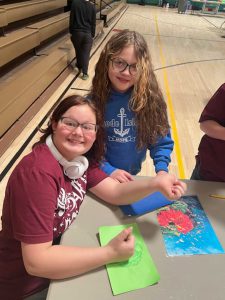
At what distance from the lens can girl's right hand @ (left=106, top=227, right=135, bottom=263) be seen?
0.86 m

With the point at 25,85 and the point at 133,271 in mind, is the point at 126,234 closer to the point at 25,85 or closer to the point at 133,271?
the point at 133,271

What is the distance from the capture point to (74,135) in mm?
960

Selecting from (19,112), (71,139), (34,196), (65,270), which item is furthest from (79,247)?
(19,112)

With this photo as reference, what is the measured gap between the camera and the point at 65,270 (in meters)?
0.80

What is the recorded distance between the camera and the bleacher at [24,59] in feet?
10.1

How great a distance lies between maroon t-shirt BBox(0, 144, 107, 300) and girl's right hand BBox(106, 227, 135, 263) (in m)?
0.18

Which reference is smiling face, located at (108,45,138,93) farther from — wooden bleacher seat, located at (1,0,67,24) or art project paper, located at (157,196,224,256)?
wooden bleacher seat, located at (1,0,67,24)

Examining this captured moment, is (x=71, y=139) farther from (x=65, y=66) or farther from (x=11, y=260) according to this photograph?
(x=65, y=66)

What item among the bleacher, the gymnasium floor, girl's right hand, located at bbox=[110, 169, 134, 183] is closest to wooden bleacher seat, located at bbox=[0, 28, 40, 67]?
the bleacher

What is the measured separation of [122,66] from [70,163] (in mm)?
529

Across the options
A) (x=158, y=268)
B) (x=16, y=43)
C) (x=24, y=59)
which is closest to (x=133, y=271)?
(x=158, y=268)

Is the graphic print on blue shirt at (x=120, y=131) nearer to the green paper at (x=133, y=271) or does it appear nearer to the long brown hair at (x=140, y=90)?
the long brown hair at (x=140, y=90)

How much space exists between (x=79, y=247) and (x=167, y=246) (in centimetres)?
30

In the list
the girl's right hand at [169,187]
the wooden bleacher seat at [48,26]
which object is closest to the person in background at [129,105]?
the girl's right hand at [169,187]
